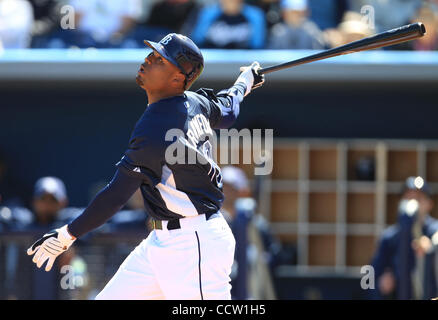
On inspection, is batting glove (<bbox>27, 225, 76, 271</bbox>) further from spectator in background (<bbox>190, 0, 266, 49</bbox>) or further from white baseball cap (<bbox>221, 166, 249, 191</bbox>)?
spectator in background (<bbox>190, 0, 266, 49</bbox>)

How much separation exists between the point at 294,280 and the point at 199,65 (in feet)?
14.7

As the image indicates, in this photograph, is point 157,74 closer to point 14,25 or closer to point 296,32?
point 296,32

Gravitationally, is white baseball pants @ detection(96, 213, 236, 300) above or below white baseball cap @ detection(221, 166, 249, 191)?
below

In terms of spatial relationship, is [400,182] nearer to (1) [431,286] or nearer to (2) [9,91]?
(1) [431,286]

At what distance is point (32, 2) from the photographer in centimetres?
921

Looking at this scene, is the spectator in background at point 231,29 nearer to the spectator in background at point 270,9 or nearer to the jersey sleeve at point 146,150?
the spectator in background at point 270,9

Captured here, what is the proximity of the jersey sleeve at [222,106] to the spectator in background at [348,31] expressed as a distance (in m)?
3.60

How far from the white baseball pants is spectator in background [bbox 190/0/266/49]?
14.3 ft

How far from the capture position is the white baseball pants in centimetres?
400

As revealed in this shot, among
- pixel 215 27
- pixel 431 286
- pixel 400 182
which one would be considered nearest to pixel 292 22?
pixel 215 27

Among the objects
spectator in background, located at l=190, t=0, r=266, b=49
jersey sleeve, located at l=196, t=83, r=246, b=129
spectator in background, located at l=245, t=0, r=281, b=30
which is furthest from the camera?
spectator in background, located at l=245, t=0, r=281, b=30

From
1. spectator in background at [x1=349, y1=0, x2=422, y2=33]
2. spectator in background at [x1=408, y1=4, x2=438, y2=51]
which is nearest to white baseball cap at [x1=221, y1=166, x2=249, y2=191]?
spectator in background at [x1=408, y1=4, x2=438, y2=51]

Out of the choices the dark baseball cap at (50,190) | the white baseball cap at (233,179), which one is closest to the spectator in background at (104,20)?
the dark baseball cap at (50,190)

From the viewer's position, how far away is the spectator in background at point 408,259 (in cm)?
636
